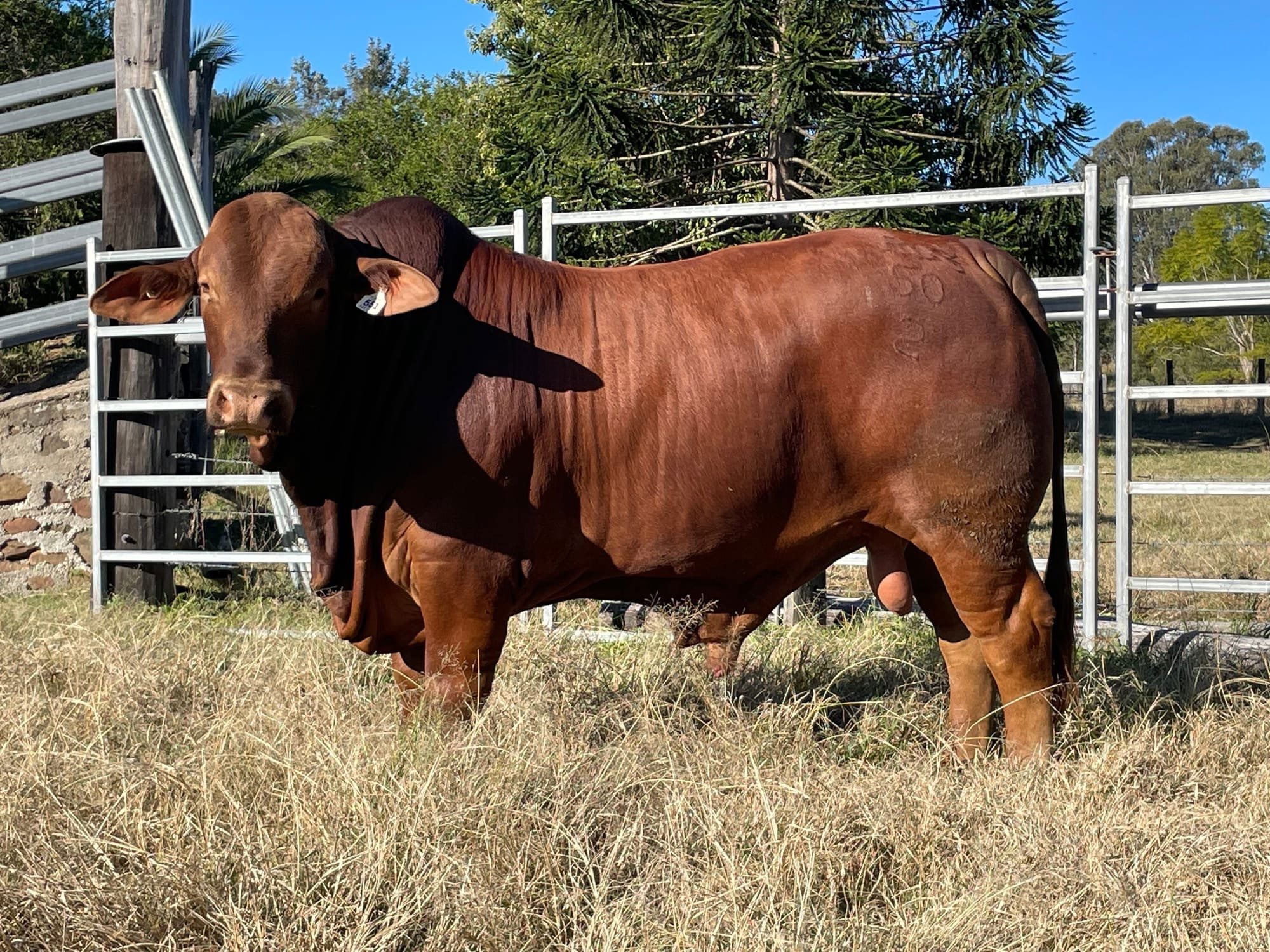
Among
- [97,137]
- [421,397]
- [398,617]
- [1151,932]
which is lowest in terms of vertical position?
[1151,932]

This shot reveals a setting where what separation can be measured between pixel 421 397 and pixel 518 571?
62 cm

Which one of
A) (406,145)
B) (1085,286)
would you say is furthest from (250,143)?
(1085,286)

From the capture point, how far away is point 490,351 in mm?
3863

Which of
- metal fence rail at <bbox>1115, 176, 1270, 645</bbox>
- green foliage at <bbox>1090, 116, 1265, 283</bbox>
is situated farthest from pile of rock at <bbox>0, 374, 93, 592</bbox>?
green foliage at <bbox>1090, 116, 1265, 283</bbox>

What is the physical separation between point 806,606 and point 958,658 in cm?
232

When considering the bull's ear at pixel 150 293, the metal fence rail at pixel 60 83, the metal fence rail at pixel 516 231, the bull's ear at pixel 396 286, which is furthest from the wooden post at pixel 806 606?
the metal fence rail at pixel 60 83

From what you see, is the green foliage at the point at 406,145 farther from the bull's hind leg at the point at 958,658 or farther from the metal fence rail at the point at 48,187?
the bull's hind leg at the point at 958,658

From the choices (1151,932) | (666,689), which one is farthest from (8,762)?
(1151,932)

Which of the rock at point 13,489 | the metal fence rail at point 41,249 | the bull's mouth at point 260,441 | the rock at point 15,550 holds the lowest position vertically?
the rock at point 15,550

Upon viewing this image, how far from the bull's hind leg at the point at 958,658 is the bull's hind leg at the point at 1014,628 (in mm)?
240

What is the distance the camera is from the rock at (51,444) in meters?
8.09

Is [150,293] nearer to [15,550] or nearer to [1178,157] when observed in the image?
[15,550]

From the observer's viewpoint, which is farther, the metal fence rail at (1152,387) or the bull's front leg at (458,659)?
the metal fence rail at (1152,387)

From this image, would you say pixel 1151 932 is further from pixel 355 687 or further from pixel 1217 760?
pixel 355 687
